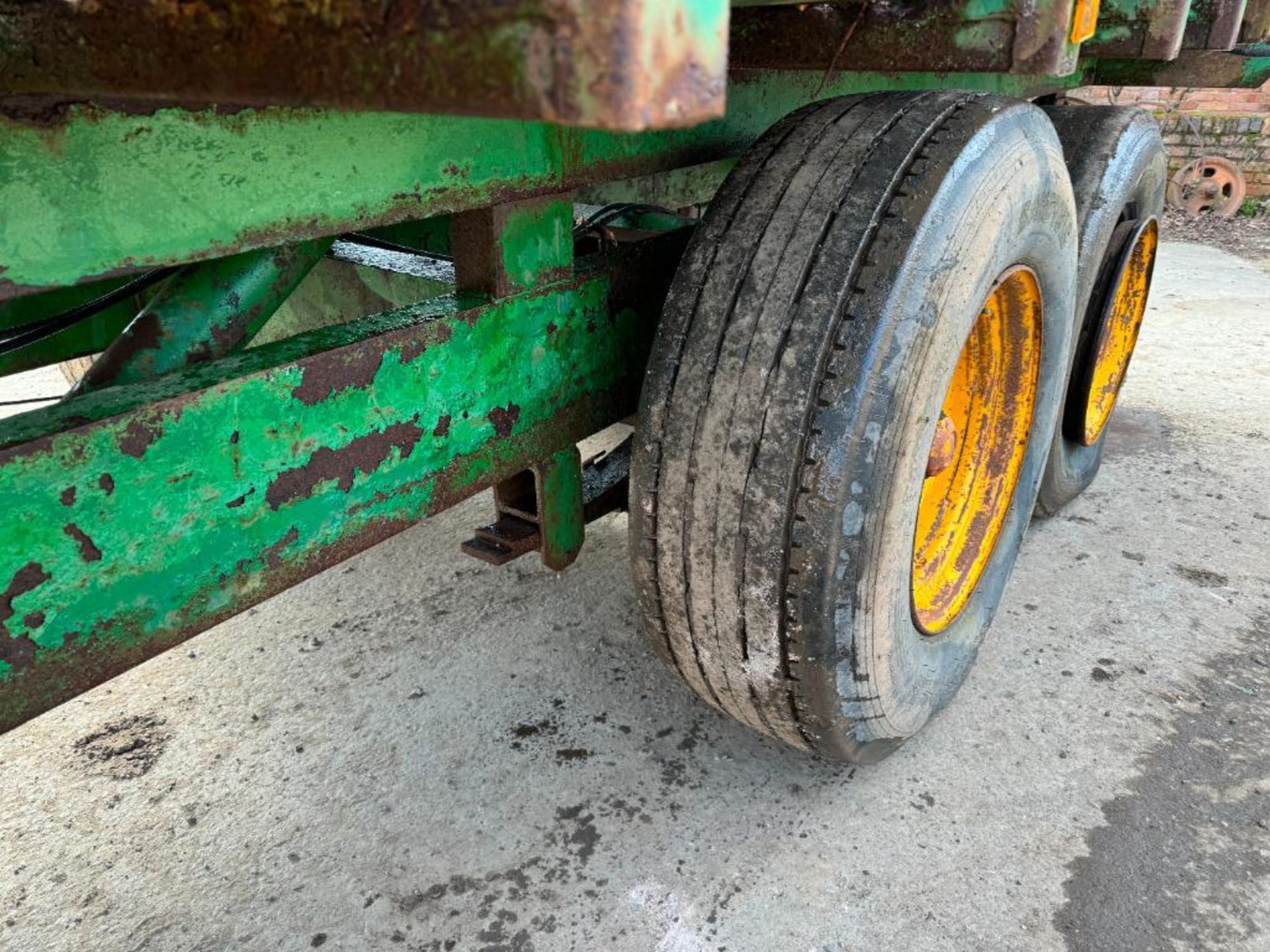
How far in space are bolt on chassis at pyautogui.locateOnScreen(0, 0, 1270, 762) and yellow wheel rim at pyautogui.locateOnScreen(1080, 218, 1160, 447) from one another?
861 millimetres

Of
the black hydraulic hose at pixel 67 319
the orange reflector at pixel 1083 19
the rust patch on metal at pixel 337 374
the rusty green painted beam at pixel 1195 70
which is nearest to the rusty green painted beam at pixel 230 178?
the rust patch on metal at pixel 337 374

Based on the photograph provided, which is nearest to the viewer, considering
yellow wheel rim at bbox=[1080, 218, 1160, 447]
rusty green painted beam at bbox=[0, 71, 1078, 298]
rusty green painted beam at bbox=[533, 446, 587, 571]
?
rusty green painted beam at bbox=[0, 71, 1078, 298]

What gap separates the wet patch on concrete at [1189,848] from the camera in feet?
5.44

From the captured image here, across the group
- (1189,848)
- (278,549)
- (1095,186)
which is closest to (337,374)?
(278,549)

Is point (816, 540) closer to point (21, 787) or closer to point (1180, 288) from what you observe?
point (21, 787)

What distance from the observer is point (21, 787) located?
1.98 m

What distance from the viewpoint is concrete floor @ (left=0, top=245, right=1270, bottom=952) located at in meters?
1.68

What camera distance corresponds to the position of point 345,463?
1.34 meters

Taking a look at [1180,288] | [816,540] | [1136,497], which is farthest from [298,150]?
[1180,288]

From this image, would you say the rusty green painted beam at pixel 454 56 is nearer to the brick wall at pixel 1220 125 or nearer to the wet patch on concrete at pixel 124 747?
the wet patch on concrete at pixel 124 747

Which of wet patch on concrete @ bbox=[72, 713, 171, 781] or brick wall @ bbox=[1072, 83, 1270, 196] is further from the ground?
brick wall @ bbox=[1072, 83, 1270, 196]

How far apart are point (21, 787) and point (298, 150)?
1.56 m

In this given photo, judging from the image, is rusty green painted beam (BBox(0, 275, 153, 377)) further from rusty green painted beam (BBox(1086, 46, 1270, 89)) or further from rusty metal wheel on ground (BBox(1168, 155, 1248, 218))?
rusty metal wheel on ground (BBox(1168, 155, 1248, 218))

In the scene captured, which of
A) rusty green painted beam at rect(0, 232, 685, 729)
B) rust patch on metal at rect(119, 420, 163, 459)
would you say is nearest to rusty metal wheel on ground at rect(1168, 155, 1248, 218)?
rusty green painted beam at rect(0, 232, 685, 729)
